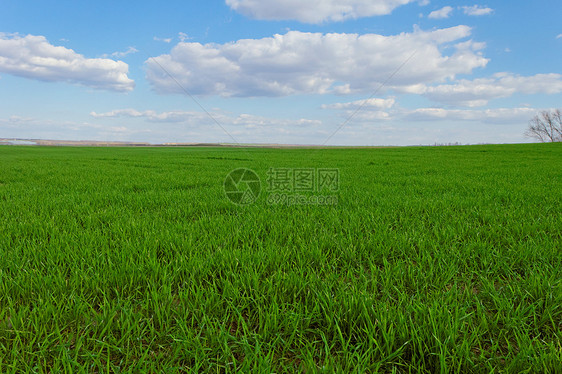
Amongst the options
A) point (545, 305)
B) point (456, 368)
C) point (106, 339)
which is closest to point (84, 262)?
point (106, 339)

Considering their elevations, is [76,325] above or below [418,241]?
below

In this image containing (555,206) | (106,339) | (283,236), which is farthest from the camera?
(555,206)

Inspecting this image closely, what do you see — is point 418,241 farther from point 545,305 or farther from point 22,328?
point 22,328

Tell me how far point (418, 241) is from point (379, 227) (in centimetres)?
55

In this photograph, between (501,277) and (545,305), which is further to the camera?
(501,277)

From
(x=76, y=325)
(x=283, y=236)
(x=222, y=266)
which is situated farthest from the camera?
(x=283, y=236)

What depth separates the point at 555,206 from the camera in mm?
4371

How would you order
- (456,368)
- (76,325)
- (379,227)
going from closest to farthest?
(456,368) < (76,325) < (379,227)

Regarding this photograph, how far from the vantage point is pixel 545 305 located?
1.72 metres

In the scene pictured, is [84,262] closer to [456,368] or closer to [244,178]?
[456,368]

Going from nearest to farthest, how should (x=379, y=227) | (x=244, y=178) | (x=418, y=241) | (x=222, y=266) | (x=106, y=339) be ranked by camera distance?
(x=106, y=339), (x=222, y=266), (x=418, y=241), (x=379, y=227), (x=244, y=178)

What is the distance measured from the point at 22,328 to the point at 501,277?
3.31m

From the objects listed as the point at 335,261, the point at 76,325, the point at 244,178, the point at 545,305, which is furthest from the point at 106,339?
the point at 244,178

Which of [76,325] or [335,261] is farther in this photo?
[335,261]
